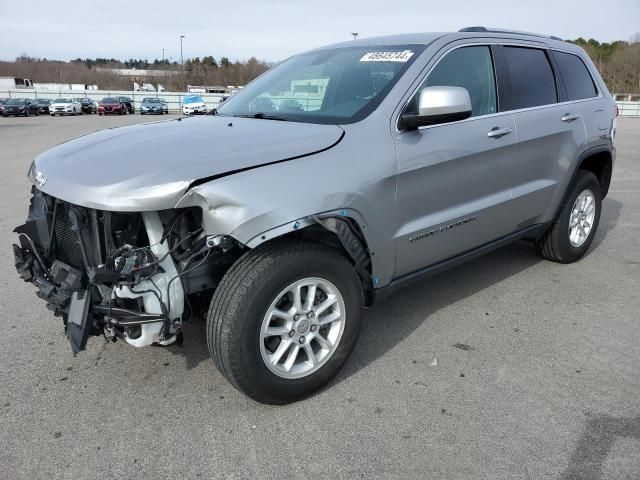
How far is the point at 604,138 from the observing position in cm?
493

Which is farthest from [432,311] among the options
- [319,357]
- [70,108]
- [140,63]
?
[140,63]

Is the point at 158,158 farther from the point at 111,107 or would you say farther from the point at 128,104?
the point at 128,104

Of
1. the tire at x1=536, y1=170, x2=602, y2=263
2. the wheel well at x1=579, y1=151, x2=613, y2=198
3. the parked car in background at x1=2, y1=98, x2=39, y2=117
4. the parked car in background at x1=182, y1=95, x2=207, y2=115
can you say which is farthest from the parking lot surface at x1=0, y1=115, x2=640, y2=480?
the parked car in background at x1=2, y1=98, x2=39, y2=117

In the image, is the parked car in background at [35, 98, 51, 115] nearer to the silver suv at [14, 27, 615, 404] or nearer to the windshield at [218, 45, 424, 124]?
the windshield at [218, 45, 424, 124]

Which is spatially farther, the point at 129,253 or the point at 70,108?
the point at 70,108

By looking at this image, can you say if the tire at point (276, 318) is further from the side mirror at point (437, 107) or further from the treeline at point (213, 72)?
the treeline at point (213, 72)

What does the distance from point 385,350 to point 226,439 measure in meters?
1.24

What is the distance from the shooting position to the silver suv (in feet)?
8.35

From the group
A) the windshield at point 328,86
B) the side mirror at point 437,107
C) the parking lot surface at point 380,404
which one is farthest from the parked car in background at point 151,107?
the side mirror at point 437,107

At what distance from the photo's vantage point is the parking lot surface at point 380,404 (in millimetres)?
2461

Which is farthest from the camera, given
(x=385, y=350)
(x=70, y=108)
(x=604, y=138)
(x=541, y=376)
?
(x=70, y=108)

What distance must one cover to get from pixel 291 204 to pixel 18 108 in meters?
40.4

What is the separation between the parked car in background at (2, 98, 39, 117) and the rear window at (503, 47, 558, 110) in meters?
39.2

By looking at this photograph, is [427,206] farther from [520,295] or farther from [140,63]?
[140,63]
